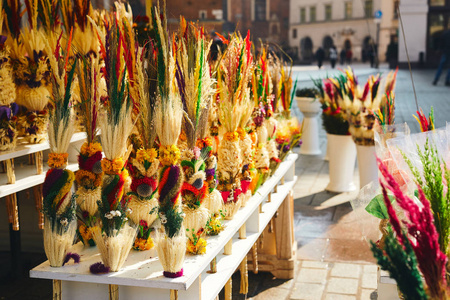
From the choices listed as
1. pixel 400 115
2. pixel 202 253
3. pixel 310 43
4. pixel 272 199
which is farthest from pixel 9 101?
pixel 310 43

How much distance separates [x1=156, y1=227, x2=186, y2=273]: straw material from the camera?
1822 millimetres

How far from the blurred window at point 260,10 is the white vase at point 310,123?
40226 mm

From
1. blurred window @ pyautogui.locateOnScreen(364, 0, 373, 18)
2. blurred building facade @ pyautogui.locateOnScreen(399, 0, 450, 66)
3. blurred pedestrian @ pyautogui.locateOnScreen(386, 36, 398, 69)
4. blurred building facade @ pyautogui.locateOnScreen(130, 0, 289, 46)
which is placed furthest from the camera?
blurred window @ pyautogui.locateOnScreen(364, 0, 373, 18)

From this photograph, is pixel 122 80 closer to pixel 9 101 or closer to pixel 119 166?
pixel 119 166

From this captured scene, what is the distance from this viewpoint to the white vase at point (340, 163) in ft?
19.0

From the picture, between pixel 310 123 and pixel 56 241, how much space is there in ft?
20.4

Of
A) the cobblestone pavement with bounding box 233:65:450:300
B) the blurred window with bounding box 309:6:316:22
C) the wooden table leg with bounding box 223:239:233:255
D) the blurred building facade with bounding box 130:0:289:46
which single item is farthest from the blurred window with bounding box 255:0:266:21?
the wooden table leg with bounding box 223:239:233:255

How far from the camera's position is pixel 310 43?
47031 mm

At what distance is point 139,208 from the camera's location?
209 centimetres

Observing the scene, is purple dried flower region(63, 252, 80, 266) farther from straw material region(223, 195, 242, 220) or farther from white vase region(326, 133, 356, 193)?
white vase region(326, 133, 356, 193)

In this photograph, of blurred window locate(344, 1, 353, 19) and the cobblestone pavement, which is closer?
the cobblestone pavement

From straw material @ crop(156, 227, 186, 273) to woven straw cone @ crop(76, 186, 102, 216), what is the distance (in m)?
0.40

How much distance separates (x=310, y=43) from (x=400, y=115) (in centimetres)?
3759

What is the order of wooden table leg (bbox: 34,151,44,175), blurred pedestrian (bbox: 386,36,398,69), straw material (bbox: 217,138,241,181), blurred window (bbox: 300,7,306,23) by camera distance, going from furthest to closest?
blurred window (bbox: 300,7,306,23)
blurred pedestrian (bbox: 386,36,398,69)
wooden table leg (bbox: 34,151,44,175)
straw material (bbox: 217,138,241,181)
